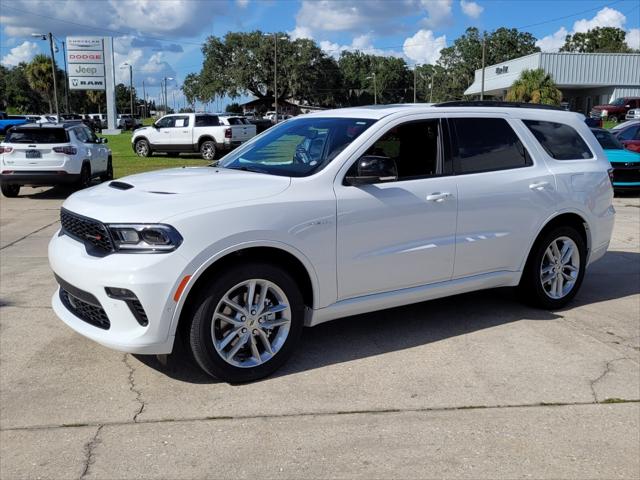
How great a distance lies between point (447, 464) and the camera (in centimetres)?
329

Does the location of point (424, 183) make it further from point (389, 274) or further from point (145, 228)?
point (145, 228)

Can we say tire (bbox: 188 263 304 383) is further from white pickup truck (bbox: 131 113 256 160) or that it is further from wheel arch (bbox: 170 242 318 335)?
white pickup truck (bbox: 131 113 256 160)

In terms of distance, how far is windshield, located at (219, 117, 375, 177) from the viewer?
4.71 metres

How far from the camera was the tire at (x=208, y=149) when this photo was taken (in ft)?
83.2

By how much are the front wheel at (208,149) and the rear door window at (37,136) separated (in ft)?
37.2

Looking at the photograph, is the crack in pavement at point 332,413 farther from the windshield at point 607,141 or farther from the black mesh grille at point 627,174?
the windshield at point 607,141

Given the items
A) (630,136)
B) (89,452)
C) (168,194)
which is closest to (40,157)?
(168,194)

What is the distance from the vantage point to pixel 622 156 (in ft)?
49.3

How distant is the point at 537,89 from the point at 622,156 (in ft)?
92.0

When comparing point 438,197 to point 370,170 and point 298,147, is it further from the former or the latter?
point 298,147

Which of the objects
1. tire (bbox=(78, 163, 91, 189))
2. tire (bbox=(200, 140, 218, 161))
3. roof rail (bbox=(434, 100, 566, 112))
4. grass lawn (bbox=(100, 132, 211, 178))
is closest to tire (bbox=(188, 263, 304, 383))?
roof rail (bbox=(434, 100, 566, 112))

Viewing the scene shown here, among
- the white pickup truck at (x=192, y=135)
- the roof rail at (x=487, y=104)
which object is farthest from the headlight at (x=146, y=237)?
the white pickup truck at (x=192, y=135)

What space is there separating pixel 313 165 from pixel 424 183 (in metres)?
0.90

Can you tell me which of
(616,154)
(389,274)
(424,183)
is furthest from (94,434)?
(616,154)
